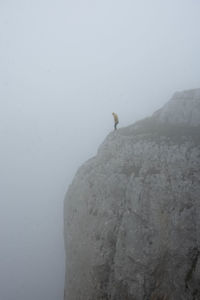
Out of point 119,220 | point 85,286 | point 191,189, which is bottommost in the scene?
point 85,286

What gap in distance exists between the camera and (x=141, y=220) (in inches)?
734

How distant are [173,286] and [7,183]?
126132mm

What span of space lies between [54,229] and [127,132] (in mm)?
63348

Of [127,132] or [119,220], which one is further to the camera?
[127,132]

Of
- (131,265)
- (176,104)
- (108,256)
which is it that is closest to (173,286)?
(131,265)

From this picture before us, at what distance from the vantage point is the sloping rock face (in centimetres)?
1631

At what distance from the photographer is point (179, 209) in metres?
17.5

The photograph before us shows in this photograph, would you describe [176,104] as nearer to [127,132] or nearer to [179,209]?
[127,132]

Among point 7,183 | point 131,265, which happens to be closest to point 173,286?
point 131,265

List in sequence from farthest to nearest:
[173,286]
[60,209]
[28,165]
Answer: [28,165] → [60,209] → [173,286]

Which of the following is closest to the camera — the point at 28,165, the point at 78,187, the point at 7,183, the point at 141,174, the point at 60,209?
the point at 141,174

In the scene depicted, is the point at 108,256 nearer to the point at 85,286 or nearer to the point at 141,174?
the point at 85,286

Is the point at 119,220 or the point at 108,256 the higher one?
the point at 119,220

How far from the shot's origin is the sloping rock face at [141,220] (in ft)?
53.5
